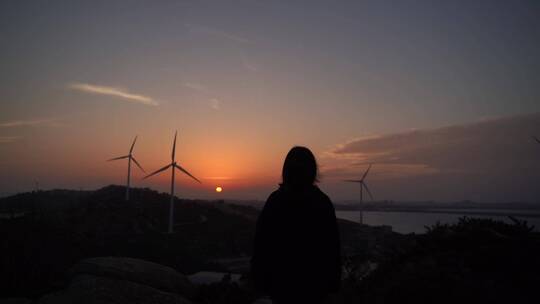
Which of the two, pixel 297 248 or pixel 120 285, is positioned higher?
pixel 297 248

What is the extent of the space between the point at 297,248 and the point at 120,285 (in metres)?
7.55

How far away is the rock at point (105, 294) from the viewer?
9078mm

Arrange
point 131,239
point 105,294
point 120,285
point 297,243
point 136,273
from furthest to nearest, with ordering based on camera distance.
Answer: point 131,239
point 136,273
point 120,285
point 105,294
point 297,243

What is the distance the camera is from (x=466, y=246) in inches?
478

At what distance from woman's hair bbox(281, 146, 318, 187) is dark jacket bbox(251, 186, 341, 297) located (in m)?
0.09

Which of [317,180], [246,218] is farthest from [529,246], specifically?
[246,218]

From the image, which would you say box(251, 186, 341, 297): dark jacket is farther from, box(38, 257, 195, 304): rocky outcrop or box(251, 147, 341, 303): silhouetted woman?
box(38, 257, 195, 304): rocky outcrop

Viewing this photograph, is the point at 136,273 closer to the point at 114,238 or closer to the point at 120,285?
the point at 120,285

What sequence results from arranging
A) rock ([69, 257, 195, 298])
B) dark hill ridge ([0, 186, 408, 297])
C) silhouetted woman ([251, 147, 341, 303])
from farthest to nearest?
dark hill ridge ([0, 186, 408, 297])
rock ([69, 257, 195, 298])
silhouetted woman ([251, 147, 341, 303])

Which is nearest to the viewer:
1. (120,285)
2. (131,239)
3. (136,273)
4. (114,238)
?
(120,285)

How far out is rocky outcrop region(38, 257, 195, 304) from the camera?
366 inches

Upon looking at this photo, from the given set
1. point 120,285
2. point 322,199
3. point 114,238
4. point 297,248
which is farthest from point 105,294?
point 114,238

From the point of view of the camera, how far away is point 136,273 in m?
12.4

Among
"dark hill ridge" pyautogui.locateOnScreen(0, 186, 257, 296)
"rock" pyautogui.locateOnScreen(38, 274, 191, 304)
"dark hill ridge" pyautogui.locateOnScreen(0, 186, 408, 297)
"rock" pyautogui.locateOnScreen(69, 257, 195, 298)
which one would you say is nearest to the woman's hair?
"rock" pyautogui.locateOnScreen(38, 274, 191, 304)
